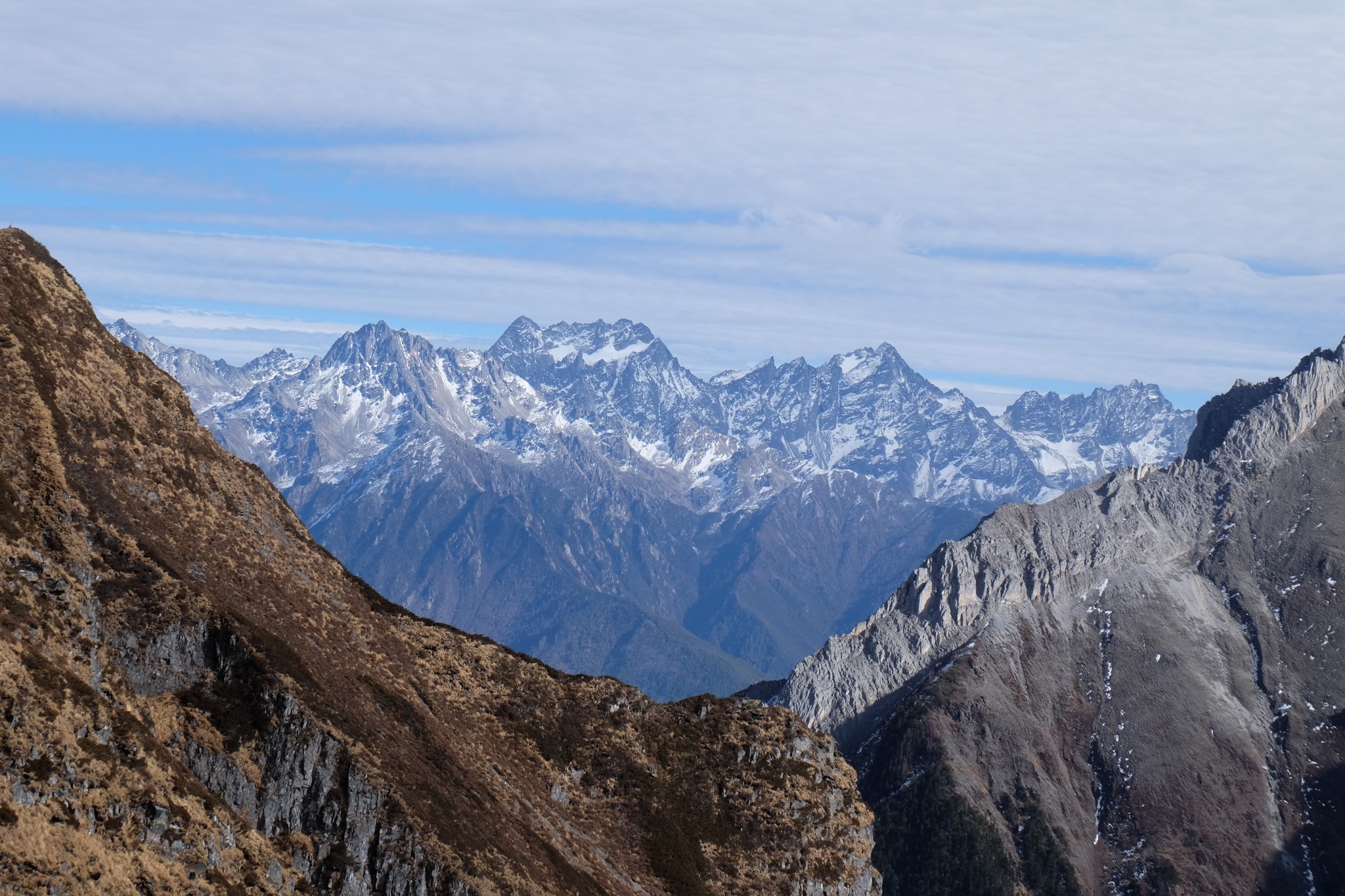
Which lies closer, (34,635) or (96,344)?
(34,635)

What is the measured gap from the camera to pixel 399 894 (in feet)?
269

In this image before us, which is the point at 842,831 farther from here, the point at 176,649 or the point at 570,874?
the point at 176,649

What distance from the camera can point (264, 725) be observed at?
8169 centimetres

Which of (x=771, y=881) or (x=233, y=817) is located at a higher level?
(x=233, y=817)

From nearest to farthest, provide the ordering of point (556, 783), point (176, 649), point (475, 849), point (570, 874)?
point (176, 649) → point (475, 849) → point (570, 874) → point (556, 783)

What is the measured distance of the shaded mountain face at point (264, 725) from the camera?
210 ft

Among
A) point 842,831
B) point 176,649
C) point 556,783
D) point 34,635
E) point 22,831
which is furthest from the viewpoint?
point 842,831

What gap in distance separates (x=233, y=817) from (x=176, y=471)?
3368cm

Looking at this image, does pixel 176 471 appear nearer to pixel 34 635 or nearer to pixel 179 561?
pixel 179 561

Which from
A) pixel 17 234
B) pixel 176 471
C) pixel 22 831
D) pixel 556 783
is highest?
pixel 17 234

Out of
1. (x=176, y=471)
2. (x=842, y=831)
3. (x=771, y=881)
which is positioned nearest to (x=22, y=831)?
(x=176, y=471)

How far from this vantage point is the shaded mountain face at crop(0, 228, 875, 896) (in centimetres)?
6397

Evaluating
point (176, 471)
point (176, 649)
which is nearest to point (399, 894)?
point (176, 649)

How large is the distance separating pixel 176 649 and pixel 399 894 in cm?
2113
